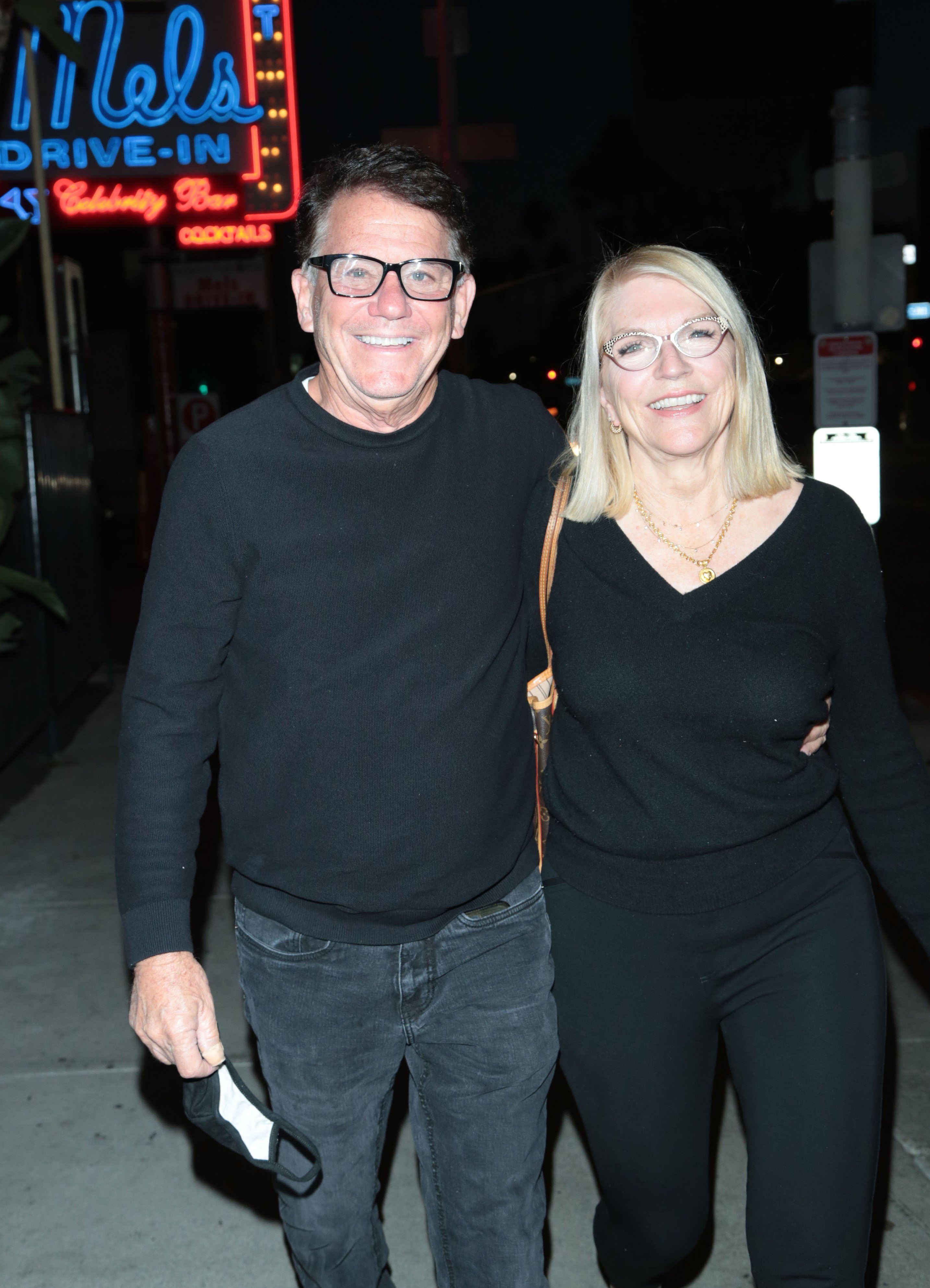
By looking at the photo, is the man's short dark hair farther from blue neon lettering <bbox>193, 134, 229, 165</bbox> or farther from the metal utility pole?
blue neon lettering <bbox>193, 134, 229, 165</bbox>

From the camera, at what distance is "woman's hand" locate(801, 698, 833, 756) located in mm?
2562

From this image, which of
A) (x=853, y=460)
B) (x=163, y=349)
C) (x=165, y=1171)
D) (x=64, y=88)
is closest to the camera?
(x=165, y=1171)

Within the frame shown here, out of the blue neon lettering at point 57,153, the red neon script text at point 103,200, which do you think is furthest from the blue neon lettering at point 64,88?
the red neon script text at point 103,200

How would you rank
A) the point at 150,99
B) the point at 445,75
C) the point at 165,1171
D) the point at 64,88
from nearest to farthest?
the point at 165,1171 < the point at 64,88 < the point at 150,99 < the point at 445,75

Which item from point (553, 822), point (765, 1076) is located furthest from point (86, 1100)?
point (765, 1076)

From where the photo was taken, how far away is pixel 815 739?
259 cm

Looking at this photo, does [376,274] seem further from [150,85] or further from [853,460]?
[150,85]

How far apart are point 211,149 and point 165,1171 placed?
13.1 meters

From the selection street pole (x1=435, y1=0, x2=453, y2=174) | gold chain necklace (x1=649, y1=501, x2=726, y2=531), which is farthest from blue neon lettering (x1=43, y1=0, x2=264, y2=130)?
gold chain necklace (x1=649, y1=501, x2=726, y2=531)

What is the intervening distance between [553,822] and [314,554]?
76cm

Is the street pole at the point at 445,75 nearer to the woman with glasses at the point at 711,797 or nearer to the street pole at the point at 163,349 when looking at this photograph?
the street pole at the point at 163,349

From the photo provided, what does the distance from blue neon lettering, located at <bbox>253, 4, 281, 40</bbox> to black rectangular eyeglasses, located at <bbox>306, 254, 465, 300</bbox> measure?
13.5m

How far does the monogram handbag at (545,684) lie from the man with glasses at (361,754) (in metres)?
0.06

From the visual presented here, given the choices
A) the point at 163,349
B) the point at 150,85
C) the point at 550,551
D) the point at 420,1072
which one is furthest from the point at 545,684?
the point at 163,349
